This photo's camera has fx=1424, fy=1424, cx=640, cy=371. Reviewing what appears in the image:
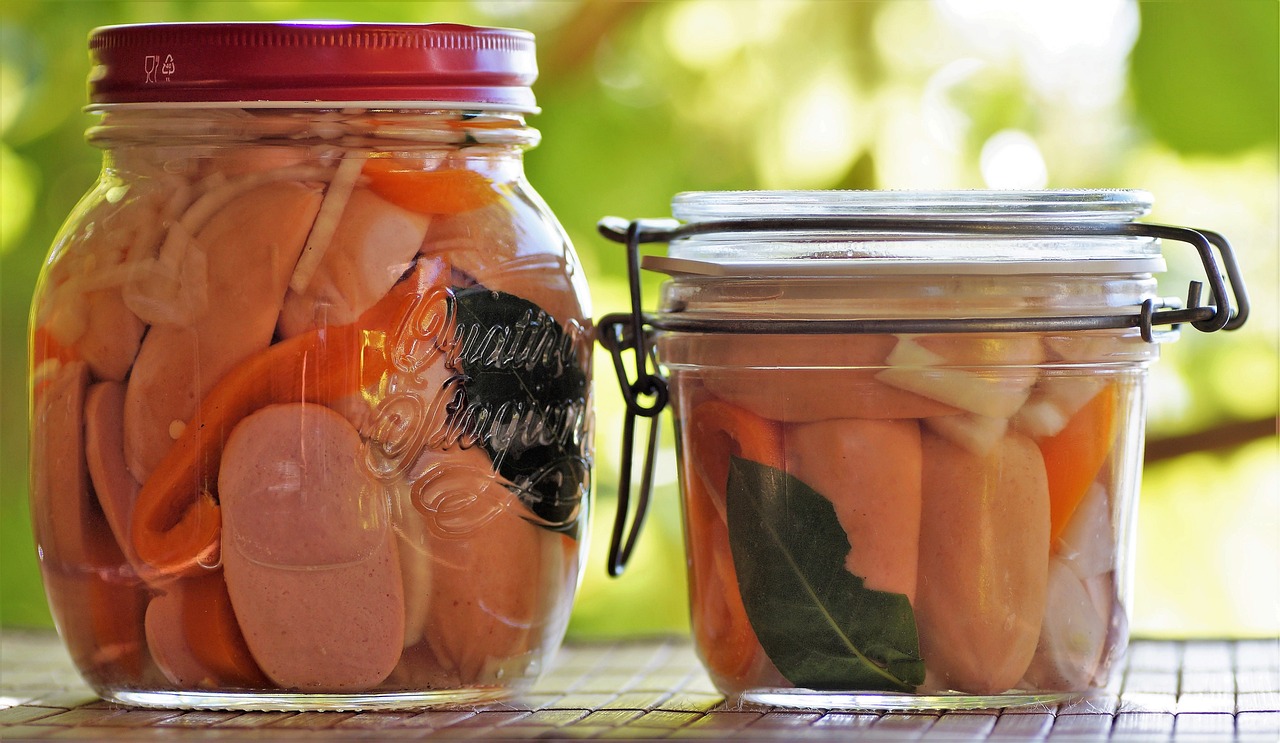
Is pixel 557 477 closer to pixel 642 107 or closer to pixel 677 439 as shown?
pixel 677 439

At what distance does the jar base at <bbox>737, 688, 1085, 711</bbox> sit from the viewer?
0.54 m

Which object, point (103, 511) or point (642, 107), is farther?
point (642, 107)

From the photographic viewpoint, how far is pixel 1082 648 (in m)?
0.55

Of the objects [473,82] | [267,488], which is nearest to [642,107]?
[473,82]

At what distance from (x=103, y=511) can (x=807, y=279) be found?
0.94ft

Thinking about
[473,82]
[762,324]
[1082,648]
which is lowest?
[1082,648]

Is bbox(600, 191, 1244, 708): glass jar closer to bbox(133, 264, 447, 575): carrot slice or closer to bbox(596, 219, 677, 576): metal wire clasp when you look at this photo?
bbox(596, 219, 677, 576): metal wire clasp

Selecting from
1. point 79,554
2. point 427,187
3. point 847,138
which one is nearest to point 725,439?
point 427,187

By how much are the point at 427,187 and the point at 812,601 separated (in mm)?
221

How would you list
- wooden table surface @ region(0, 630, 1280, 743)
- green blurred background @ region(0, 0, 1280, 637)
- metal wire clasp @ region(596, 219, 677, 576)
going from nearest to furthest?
wooden table surface @ region(0, 630, 1280, 743)
metal wire clasp @ region(596, 219, 677, 576)
green blurred background @ region(0, 0, 1280, 637)

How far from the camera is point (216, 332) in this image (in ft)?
1.72

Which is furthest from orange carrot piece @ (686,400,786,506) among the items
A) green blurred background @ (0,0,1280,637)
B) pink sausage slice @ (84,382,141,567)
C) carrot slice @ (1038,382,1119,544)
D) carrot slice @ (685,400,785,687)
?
green blurred background @ (0,0,1280,637)

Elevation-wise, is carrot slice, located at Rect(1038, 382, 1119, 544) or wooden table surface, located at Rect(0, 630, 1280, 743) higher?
carrot slice, located at Rect(1038, 382, 1119, 544)

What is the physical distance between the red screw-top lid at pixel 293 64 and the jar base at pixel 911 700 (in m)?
0.27
